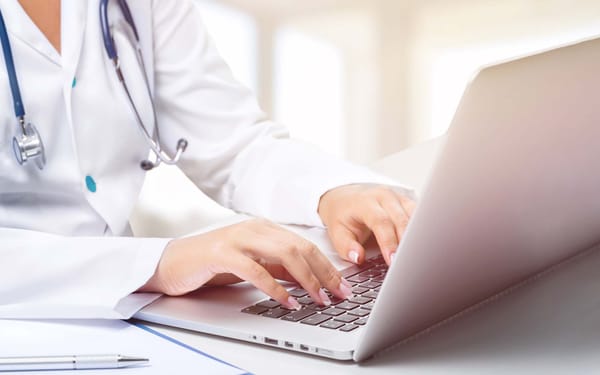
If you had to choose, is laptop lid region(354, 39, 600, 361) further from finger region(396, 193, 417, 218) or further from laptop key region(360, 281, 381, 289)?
finger region(396, 193, 417, 218)

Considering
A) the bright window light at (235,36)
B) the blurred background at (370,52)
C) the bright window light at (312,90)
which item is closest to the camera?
the blurred background at (370,52)

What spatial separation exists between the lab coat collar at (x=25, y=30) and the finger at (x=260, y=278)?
0.44 meters

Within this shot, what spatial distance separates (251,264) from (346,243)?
0.67 feet

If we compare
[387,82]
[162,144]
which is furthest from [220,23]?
[162,144]

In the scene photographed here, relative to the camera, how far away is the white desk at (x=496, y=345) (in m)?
0.59

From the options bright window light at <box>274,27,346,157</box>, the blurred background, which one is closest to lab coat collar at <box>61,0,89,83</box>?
the blurred background

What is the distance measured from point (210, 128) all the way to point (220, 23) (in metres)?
2.28

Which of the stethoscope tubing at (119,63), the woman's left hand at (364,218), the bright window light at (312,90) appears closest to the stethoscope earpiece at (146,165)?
the stethoscope tubing at (119,63)

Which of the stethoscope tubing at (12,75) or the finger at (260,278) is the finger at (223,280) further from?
the stethoscope tubing at (12,75)

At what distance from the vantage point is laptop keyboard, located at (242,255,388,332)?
0.66 meters

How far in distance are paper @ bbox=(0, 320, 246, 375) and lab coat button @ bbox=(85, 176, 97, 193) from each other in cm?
33

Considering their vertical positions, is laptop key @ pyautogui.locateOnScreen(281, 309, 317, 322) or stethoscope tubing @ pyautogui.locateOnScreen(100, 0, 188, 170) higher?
stethoscope tubing @ pyautogui.locateOnScreen(100, 0, 188, 170)

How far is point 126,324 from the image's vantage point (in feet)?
2.36

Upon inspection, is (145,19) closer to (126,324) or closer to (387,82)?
(126,324)
